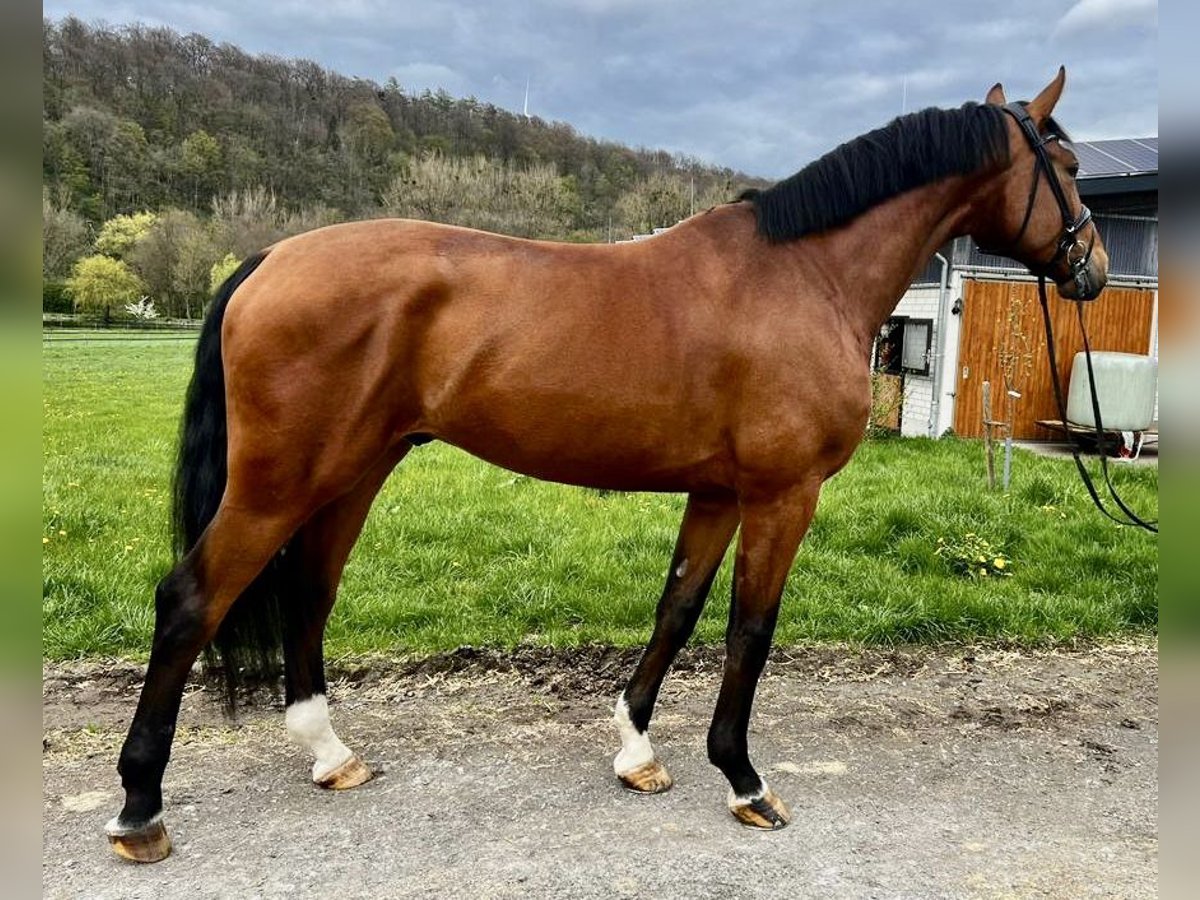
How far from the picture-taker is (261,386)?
2.37 m

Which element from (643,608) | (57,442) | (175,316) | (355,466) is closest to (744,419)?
(355,466)

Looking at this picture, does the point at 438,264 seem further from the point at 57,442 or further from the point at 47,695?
the point at 57,442

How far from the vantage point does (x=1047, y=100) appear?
278 cm

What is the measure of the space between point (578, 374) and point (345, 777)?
1.67m

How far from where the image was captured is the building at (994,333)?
495 inches

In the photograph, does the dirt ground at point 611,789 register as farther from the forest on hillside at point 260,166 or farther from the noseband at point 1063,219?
the forest on hillside at point 260,166

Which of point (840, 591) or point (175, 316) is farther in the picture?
point (175, 316)

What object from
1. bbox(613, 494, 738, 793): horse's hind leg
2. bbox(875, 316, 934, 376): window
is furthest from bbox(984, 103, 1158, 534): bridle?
bbox(875, 316, 934, 376): window

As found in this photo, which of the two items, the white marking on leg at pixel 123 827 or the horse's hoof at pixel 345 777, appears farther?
the horse's hoof at pixel 345 777

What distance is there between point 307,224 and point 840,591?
5554 centimetres

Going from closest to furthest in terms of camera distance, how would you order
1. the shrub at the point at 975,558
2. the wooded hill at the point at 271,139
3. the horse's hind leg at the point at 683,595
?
the horse's hind leg at the point at 683,595 < the shrub at the point at 975,558 < the wooded hill at the point at 271,139

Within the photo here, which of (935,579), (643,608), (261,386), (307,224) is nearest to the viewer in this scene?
(261,386)

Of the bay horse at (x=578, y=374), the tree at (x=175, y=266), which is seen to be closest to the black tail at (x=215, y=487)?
the bay horse at (x=578, y=374)

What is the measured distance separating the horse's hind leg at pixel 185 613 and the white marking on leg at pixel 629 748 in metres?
1.43
